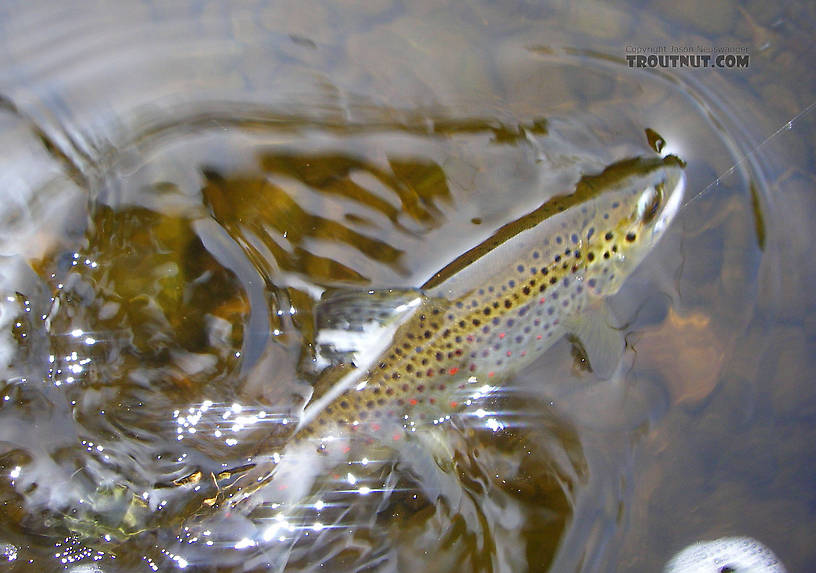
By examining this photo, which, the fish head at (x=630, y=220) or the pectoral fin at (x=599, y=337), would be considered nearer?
the fish head at (x=630, y=220)

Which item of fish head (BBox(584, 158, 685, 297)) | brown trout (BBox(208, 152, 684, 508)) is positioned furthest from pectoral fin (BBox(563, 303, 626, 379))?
fish head (BBox(584, 158, 685, 297))

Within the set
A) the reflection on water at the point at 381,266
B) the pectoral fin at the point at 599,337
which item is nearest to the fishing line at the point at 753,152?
the reflection on water at the point at 381,266

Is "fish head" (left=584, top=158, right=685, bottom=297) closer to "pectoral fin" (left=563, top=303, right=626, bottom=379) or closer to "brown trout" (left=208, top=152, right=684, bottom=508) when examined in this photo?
"brown trout" (left=208, top=152, right=684, bottom=508)

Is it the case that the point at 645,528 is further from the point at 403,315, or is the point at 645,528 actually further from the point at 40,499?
the point at 40,499

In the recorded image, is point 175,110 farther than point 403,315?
Yes

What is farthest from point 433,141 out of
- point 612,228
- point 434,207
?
point 612,228

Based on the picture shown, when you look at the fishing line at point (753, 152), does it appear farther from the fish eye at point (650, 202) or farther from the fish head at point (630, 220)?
the fish eye at point (650, 202)

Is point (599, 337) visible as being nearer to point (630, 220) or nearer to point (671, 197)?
point (630, 220)
